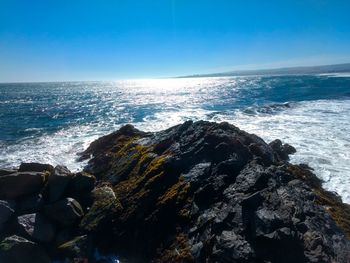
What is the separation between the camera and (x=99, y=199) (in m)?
11.7

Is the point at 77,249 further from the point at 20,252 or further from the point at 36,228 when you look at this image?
the point at 36,228

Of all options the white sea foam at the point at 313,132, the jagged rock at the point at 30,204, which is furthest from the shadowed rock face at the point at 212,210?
the white sea foam at the point at 313,132

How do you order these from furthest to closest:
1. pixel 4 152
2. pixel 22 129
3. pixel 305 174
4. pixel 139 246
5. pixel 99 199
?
pixel 22 129 → pixel 4 152 → pixel 305 174 → pixel 99 199 → pixel 139 246

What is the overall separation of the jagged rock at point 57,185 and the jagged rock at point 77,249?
8.37 feet

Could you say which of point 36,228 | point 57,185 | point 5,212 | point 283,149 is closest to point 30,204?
point 5,212

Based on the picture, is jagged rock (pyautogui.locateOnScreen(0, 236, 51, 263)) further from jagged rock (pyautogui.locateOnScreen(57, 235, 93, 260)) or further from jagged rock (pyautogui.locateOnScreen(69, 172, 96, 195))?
jagged rock (pyautogui.locateOnScreen(69, 172, 96, 195))

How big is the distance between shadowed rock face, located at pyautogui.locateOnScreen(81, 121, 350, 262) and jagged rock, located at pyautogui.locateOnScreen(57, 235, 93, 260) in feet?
1.71

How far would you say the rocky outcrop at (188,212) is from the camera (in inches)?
313

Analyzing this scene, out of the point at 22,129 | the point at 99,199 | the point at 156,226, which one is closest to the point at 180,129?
the point at 99,199

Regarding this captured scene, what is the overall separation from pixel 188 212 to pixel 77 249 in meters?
3.59

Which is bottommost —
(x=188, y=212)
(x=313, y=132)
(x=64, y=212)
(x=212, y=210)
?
(x=313, y=132)

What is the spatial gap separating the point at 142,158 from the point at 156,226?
14.2 feet

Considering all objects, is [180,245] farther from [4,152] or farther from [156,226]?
[4,152]

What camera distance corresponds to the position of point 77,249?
9383mm
